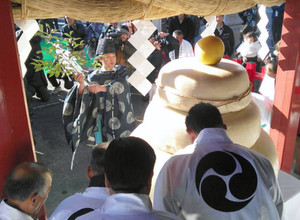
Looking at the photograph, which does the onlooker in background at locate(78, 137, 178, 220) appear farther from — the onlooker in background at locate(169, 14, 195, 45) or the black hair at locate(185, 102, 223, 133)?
the onlooker in background at locate(169, 14, 195, 45)

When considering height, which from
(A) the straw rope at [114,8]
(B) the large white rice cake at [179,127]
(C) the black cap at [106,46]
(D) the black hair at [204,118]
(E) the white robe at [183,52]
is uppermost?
(A) the straw rope at [114,8]

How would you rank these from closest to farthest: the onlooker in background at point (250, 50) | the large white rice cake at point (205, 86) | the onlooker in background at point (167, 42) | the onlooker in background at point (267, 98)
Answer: the large white rice cake at point (205, 86) → the onlooker in background at point (267, 98) → the onlooker in background at point (167, 42) → the onlooker in background at point (250, 50)

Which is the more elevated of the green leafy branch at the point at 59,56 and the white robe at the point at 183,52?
the green leafy branch at the point at 59,56

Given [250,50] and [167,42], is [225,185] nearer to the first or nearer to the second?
[167,42]

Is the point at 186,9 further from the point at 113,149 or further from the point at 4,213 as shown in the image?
the point at 4,213

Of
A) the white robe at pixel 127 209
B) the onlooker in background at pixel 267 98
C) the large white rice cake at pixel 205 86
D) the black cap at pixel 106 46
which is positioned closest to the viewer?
the white robe at pixel 127 209

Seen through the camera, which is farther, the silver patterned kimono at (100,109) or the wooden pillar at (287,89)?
the silver patterned kimono at (100,109)

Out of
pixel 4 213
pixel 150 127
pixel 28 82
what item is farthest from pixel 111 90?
pixel 28 82

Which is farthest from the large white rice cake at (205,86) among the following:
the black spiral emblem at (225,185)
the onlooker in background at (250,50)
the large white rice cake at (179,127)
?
the onlooker in background at (250,50)

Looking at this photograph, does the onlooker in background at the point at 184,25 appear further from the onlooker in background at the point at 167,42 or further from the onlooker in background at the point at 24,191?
the onlooker in background at the point at 24,191

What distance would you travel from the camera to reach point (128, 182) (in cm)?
108

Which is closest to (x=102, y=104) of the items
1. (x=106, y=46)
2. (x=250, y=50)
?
(x=106, y=46)

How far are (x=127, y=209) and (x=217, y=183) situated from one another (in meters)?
0.52

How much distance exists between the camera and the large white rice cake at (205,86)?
1.82 meters
